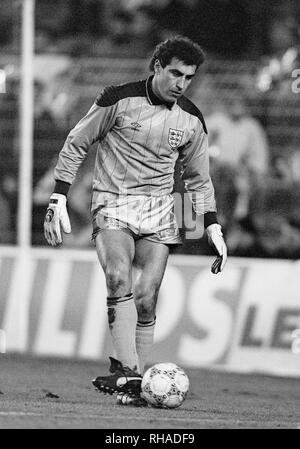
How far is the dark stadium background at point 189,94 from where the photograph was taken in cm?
1059

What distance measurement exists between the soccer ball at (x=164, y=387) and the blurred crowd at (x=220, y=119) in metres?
4.01

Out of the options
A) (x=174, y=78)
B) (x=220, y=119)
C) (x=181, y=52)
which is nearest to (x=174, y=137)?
(x=174, y=78)

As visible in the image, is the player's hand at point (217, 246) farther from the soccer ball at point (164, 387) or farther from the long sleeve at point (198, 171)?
the soccer ball at point (164, 387)

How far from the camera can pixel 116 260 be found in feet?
22.6

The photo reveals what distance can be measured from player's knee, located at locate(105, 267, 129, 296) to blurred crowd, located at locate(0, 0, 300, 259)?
12.7ft

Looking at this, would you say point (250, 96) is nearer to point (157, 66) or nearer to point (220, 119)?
point (220, 119)

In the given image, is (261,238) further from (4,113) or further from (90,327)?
(4,113)

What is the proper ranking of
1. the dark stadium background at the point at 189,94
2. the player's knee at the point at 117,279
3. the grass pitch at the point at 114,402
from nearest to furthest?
the grass pitch at the point at 114,402
the player's knee at the point at 117,279
the dark stadium background at the point at 189,94

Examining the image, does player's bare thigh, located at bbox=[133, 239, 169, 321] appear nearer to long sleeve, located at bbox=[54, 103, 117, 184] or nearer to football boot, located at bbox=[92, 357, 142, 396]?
football boot, located at bbox=[92, 357, 142, 396]

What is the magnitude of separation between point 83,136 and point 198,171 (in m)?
0.83

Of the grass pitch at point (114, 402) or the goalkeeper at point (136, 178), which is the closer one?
the grass pitch at point (114, 402)

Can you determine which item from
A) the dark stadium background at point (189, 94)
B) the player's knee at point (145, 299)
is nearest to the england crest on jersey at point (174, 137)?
the player's knee at point (145, 299)

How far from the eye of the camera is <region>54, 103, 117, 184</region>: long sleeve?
702cm
